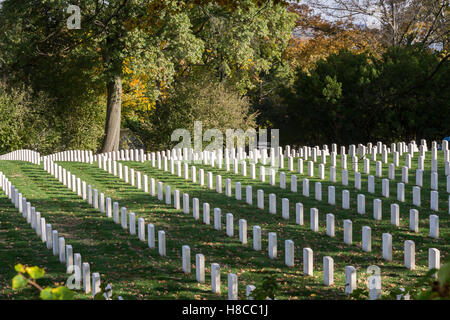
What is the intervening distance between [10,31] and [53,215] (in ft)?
56.6

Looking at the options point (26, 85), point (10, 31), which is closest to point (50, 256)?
point (10, 31)

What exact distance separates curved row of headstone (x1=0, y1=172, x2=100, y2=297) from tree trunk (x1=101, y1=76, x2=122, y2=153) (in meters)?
14.0

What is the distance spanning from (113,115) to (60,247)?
20344mm

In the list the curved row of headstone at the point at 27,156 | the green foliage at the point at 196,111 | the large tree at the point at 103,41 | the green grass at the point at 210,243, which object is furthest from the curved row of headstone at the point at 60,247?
the green foliage at the point at 196,111

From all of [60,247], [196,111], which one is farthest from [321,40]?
[60,247]

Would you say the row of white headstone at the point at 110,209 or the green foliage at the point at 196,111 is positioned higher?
the green foliage at the point at 196,111

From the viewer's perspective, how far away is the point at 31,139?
2941 cm

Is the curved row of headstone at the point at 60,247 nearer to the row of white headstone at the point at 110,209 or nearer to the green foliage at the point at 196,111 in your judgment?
the row of white headstone at the point at 110,209

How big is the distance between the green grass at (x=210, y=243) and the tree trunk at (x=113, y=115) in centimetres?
1354

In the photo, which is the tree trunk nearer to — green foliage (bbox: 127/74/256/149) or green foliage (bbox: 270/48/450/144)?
green foliage (bbox: 127/74/256/149)

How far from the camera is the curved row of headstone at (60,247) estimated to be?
7930mm

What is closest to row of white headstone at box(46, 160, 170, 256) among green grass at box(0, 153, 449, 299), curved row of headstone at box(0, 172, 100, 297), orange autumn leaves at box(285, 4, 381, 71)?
green grass at box(0, 153, 449, 299)

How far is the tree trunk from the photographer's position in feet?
94.9
